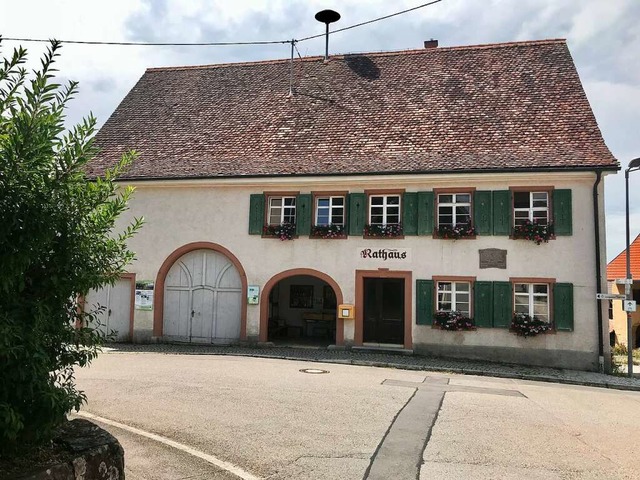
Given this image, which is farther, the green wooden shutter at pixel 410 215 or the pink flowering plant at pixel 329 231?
the pink flowering plant at pixel 329 231

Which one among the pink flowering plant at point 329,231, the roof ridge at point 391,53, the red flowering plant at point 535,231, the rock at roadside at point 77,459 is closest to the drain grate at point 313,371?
the pink flowering plant at point 329,231

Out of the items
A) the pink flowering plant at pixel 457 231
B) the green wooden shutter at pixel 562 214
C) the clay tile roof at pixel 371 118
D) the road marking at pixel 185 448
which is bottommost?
the road marking at pixel 185 448

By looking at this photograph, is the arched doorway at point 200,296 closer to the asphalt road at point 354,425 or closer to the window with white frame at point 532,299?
the asphalt road at point 354,425

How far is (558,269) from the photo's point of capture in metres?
14.1

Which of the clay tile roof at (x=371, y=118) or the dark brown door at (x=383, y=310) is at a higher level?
the clay tile roof at (x=371, y=118)

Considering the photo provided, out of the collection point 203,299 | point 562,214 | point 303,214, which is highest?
point 303,214

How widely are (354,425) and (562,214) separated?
9.67 m

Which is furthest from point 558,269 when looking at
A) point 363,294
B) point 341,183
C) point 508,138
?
point 341,183

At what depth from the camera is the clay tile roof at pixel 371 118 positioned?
1530 centimetres

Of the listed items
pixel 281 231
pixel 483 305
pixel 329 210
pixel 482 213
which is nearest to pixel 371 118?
pixel 329 210

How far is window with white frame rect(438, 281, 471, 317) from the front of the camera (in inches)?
580

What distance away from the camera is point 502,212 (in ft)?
47.7

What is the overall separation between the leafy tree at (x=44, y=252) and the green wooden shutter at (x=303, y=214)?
11.9 meters

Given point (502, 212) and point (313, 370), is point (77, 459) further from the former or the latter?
point (502, 212)
